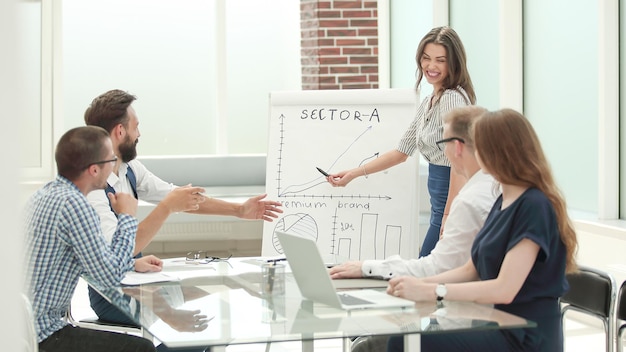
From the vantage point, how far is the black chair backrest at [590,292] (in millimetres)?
2533

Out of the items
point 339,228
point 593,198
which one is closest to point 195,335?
point 339,228

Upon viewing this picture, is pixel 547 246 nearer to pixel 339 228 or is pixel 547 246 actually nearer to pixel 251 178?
pixel 339 228

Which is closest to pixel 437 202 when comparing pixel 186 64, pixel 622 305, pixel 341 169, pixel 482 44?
pixel 341 169

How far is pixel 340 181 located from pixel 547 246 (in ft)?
6.48

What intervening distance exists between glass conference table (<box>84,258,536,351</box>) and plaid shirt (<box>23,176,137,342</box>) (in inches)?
3.9

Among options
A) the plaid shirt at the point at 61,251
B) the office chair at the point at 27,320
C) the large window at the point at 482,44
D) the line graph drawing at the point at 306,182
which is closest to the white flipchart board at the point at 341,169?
the line graph drawing at the point at 306,182

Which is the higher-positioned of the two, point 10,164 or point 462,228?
point 10,164

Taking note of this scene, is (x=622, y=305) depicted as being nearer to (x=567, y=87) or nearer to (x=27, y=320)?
(x=27, y=320)

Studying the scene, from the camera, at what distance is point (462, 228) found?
232cm

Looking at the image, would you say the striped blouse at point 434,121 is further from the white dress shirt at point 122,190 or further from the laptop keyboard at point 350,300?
the laptop keyboard at point 350,300

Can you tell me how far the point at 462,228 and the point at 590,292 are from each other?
618mm

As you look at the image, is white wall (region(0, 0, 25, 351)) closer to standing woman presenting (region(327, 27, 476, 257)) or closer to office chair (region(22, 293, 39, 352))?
office chair (region(22, 293, 39, 352))

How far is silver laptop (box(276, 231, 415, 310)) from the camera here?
1977mm

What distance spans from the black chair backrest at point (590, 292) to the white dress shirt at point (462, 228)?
526mm
